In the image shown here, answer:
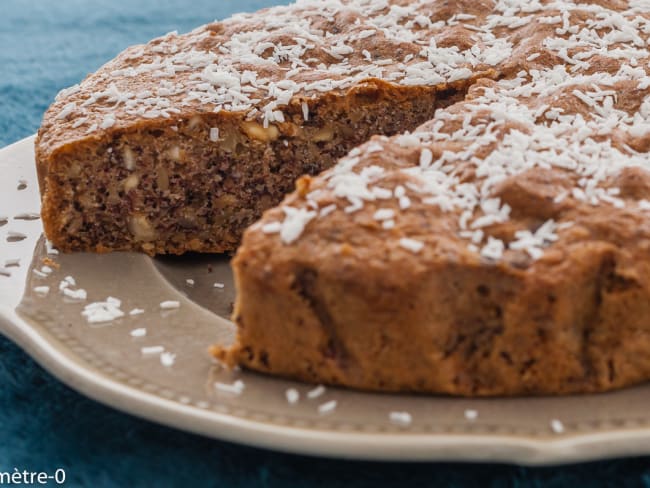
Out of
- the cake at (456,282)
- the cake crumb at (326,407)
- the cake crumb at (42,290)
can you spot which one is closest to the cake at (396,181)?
the cake at (456,282)

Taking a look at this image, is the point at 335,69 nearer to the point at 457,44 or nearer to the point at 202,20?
the point at 457,44

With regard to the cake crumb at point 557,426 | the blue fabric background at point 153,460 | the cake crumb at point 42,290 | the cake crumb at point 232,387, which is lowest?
the blue fabric background at point 153,460

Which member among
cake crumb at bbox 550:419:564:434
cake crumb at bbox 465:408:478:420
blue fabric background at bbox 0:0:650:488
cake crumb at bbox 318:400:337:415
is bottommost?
blue fabric background at bbox 0:0:650:488

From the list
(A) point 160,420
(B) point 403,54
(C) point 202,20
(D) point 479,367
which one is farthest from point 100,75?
(C) point 202,20

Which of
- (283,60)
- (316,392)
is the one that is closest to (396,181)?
(316,392)

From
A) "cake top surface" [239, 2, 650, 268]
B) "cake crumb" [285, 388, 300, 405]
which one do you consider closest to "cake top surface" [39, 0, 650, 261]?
"cake top surface" [239, 2, 650, 268]

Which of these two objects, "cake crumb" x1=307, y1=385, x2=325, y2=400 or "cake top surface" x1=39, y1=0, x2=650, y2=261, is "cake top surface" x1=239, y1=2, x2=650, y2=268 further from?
"cake crumb" x1=307, y1=385, x2=325, y2=400

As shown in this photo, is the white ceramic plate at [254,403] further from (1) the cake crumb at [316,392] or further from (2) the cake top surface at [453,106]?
(2) the cake top surface at [453,106]

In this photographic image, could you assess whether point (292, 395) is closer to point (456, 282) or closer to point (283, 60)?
point (456, 282)
